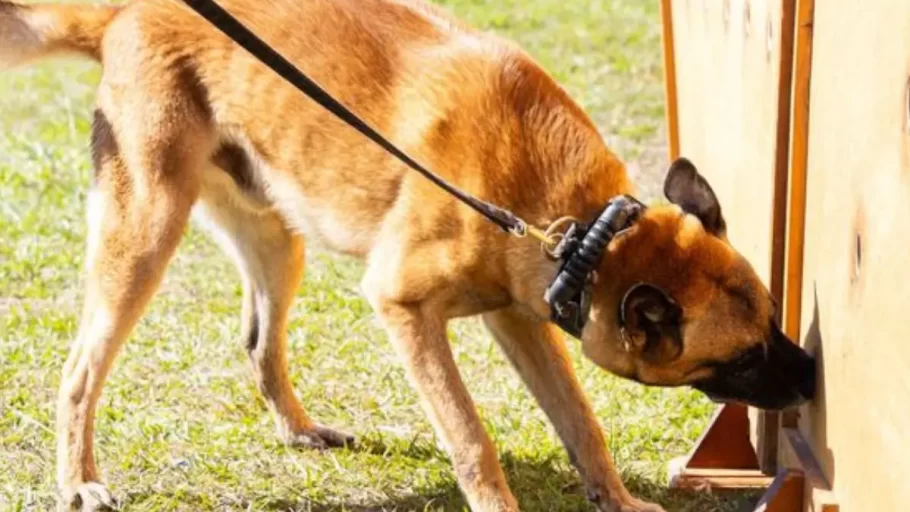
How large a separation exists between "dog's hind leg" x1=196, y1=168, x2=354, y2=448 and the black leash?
46.6 inches

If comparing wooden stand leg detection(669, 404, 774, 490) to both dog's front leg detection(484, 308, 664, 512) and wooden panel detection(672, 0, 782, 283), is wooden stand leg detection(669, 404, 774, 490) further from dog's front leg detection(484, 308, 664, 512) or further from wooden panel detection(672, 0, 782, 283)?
wooden panel detection(672, 0, 782, 283)

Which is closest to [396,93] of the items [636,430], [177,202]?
[177,202]

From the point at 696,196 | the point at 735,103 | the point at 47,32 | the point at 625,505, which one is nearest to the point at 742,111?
the point at 735,103

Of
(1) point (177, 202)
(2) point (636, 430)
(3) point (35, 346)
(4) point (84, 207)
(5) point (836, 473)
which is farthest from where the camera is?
(4) point (84, 207)

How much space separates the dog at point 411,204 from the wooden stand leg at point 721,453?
245 millimetres

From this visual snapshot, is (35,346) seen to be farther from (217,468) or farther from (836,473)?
(836,473)

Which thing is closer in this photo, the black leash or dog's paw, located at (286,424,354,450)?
the black leash

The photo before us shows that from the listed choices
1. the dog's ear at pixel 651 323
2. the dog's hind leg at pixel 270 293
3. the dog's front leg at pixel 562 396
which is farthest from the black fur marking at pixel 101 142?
the dog's ear at pixel 651 323

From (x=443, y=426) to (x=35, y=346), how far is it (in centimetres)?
233

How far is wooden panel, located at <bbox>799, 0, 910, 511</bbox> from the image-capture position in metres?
3.16

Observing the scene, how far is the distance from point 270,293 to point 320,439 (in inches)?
20.2

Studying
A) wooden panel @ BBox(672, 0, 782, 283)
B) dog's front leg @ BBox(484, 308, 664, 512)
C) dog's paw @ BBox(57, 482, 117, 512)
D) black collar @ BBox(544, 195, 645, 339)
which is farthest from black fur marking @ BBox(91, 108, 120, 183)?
wooden panel @ BBox(672, 0, 782, 283)

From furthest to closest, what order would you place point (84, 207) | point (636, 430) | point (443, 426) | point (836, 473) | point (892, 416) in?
point (84, 207) < point (636, 430) < point (443, 426) < point (836, 473) < point (892, 416)

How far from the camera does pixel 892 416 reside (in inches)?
126
